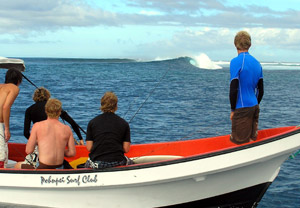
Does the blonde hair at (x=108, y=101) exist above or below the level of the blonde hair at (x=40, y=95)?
below

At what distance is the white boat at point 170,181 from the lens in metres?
5.92

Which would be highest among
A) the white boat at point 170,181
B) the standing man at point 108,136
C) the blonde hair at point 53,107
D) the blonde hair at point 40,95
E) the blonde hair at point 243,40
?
the blonde hair at point 243,40

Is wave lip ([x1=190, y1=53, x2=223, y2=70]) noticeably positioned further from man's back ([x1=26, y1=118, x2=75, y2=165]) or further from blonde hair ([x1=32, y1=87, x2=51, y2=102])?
man's back ([x1=26, y1=118, x2=75, y2=165])

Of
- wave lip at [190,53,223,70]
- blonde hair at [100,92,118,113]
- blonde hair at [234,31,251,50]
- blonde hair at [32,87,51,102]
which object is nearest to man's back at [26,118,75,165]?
blonde hair at [100,92,118,113]

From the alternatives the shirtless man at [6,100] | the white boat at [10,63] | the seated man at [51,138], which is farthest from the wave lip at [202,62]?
the seated man at [51,138]

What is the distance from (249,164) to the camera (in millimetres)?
6105

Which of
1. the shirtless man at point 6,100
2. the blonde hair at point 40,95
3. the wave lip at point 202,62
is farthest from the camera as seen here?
the wave lip at point 202,62

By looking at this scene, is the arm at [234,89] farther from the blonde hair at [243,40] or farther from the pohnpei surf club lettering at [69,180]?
the pohnpei surf club lettering at [69,180]

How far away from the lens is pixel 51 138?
6.20 m

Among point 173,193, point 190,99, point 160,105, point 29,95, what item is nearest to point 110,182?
point 173,193

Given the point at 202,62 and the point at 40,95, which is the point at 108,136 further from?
the point at 202,62

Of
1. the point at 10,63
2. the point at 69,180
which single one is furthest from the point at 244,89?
the point at 10,63

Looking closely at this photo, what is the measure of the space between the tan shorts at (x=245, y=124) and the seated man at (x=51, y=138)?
2217 mm

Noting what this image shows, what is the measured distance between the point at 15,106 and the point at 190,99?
10426mm
